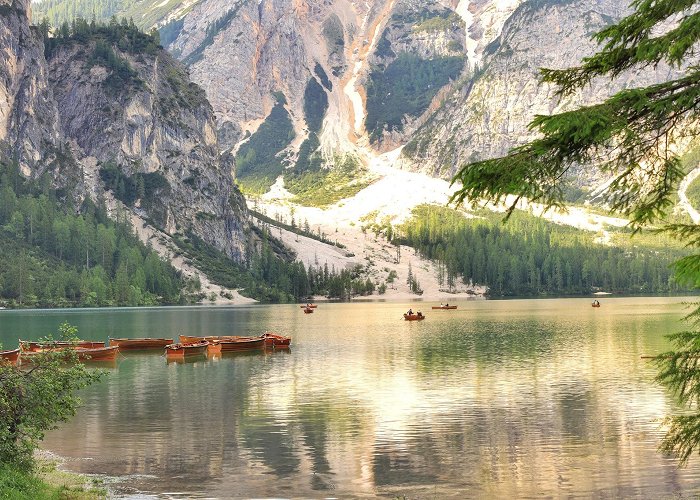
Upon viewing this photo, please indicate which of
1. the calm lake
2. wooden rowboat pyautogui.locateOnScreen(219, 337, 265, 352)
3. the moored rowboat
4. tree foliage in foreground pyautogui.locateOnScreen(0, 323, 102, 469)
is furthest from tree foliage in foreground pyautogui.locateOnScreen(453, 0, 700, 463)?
wooden rowboat pyautogui.locateOnScreen(219, 337, 265, 352)

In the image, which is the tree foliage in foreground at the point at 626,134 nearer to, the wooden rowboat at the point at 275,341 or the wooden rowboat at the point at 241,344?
the wooden rowboat at the point at 241,344

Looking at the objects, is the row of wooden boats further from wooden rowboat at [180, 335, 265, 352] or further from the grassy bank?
the grassy bank

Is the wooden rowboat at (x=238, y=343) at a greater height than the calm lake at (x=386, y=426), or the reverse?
the wooden rowboat at (x=238, y=343)

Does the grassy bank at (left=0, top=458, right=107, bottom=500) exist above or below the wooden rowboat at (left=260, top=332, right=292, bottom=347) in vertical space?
below

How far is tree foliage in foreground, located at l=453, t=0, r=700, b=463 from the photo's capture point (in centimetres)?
1667

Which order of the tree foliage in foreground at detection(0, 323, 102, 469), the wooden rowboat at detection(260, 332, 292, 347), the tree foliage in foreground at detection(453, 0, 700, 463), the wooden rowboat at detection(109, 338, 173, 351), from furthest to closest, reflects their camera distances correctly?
1. the wooden rowboat at detection(109, 338, 173, 351)
2. the wooden rowboat at detection(260, 332, 292, 347)
3. the tree foliage in foreground at detection(0, 323, 102, 469)
4. the tree foliage in foreground at detection(453, 0, 700, 463)

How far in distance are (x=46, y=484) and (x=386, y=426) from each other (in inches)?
1049

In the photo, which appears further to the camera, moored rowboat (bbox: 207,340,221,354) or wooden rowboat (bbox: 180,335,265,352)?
wooden rowboat (bbox: 180,335,265,352)

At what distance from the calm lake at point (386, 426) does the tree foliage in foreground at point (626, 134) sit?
913 inches

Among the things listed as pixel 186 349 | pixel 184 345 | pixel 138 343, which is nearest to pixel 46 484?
pixel 184 345

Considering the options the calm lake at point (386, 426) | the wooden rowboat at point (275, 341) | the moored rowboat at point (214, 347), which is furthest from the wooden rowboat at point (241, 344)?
the calm lake at point (386, 426)

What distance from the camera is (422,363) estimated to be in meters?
101

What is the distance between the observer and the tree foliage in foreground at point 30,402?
33.9 metres

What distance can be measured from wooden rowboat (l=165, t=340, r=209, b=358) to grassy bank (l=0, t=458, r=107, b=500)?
228ft
